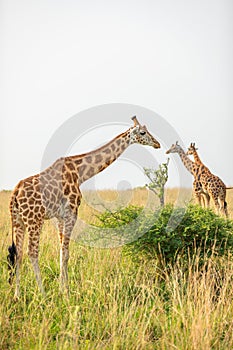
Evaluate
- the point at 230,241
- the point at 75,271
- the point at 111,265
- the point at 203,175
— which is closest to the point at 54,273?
the point at 75,271

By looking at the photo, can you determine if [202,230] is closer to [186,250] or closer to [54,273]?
[186,250]

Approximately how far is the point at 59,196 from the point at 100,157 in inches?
36.7

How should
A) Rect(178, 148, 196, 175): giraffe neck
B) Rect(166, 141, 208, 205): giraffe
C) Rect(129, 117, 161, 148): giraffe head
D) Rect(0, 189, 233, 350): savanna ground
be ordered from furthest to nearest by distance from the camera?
Rect(178, 148, 196, 175): giraffe neck, Rect(166, 141, 208, 205): giraffe, Rect(129, 117, 161, 148): giraffe head, Rect(0, 189, 233, 350): savanna ground

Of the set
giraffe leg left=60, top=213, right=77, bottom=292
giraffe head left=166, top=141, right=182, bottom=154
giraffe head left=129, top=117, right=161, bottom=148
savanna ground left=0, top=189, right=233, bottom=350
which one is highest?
giraffe head left=166, top=141, right=182, bottom=154

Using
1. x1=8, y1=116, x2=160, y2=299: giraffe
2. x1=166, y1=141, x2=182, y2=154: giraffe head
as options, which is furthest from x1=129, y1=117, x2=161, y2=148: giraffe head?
x1=166, y1=141, x2=182, y2=154: giraffe head

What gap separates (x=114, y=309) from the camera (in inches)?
182

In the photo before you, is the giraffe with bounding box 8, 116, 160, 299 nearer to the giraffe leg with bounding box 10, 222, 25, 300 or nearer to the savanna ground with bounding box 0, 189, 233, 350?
the giraffe leg with bounding box 10, 222, 25, 300

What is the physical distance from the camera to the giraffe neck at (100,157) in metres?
6.73

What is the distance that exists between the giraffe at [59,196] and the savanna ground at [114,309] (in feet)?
1.21

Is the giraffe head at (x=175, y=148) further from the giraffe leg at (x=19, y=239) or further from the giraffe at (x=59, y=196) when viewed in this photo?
the giraffe leg at (x=19, y=239)

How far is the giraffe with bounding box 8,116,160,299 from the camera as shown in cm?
598

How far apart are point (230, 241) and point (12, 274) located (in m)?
2.91

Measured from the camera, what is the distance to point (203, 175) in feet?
41.8

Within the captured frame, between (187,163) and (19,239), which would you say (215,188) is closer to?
(187,163)
